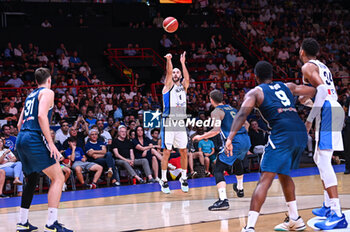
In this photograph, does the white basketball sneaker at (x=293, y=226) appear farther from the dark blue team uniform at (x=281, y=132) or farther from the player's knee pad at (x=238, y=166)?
the player's knee pad at (x=238, y=166)

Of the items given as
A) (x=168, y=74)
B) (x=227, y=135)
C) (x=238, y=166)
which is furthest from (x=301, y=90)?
(x=168, y=74)

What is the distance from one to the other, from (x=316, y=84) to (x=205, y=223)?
2.18 meters

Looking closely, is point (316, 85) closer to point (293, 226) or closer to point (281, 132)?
point (281, 132)

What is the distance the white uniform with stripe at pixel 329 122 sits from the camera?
5688 mm

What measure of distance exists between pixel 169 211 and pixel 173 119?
2651 millimetres

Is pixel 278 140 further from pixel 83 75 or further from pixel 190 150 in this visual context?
pixel 83 75

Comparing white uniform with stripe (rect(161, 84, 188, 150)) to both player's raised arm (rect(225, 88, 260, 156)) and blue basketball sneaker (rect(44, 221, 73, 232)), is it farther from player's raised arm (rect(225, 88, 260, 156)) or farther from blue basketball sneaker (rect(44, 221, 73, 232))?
player's raised arm (rect(225, 88, 260, 156))

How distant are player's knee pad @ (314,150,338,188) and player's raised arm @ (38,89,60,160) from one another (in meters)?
3.00

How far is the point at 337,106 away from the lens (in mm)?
5910

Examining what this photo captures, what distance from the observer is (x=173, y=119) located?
9.59 meters

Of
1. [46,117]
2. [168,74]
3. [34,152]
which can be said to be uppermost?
[168,74]

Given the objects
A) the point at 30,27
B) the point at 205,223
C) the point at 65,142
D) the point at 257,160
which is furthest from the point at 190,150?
the point at 30,27

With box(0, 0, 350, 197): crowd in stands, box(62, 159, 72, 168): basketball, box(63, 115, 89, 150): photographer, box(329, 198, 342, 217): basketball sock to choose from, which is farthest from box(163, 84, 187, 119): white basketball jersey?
box(329, 198, 342, 217): basketball sock

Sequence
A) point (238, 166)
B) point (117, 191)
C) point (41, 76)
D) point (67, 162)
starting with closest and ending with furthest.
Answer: point (41, 76) → point (238, 166) → point (117, 191) → point (67, 162)
